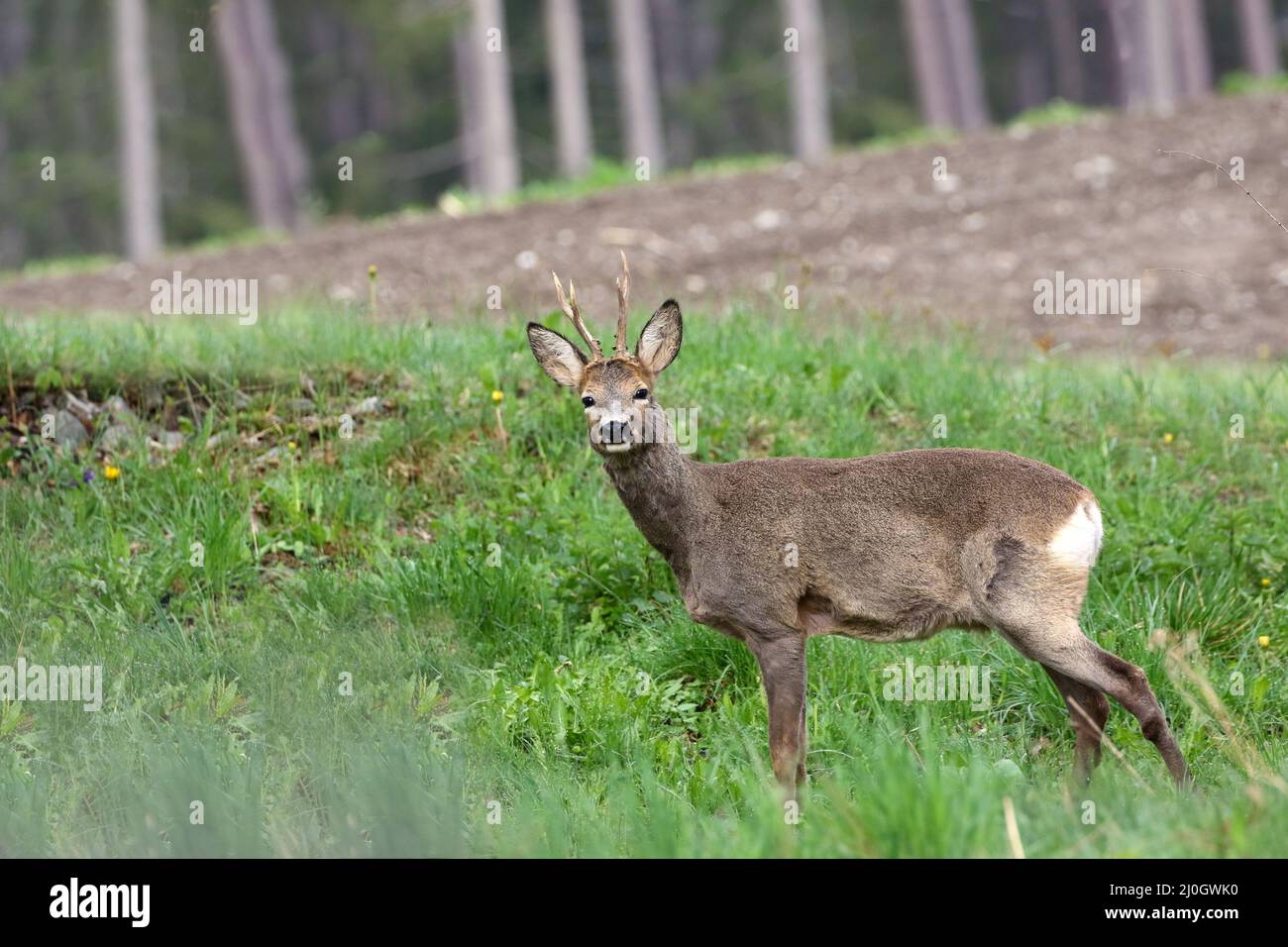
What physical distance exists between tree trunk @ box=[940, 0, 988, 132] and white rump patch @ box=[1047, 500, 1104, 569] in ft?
77.6

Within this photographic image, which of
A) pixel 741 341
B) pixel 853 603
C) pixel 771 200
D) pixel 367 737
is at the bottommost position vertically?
pixel 367 737

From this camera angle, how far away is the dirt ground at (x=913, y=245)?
1155 cm

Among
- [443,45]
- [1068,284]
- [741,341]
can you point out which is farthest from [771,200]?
[443,45]

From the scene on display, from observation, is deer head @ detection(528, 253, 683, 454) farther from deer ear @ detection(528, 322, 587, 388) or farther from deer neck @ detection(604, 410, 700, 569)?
deer neck @ detection(604, 410, 700, 569)

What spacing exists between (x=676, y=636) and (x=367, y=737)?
1.56m

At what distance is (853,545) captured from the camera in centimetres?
525

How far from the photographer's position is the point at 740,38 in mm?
37594

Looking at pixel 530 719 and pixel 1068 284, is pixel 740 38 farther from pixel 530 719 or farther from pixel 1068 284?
pixel 530 719

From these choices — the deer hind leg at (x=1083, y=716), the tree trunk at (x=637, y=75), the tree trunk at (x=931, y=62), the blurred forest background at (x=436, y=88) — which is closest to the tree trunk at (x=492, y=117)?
the blurred forest background at (x=436, y=88)

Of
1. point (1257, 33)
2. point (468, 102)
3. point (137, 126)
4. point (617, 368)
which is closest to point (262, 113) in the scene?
point (137, 126)

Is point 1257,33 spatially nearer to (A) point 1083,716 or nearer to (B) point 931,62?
(B) point 931,62

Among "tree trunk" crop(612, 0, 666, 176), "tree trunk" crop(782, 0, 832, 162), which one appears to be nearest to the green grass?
"tree trunk" crop(782, 0, 832, 162)
